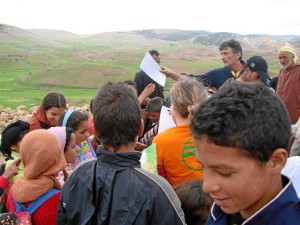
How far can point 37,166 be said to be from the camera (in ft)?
7.39

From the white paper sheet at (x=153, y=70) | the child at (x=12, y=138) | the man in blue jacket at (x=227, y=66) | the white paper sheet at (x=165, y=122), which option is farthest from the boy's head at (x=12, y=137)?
the man in blue jacket at (x=227, y=66)

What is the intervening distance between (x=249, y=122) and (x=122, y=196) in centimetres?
84

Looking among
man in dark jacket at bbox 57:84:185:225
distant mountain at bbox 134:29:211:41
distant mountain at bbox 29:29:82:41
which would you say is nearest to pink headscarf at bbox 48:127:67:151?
man in dark jacket at bbox 57:84:185:225

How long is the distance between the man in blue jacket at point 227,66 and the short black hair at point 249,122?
10.9 ft

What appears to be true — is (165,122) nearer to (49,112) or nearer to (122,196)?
(122,196)

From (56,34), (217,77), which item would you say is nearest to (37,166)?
(217,77)

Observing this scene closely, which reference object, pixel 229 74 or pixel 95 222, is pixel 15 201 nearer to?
pixel 95 222

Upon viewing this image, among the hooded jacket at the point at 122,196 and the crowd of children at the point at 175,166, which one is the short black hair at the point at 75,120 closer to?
the crowd of children at the point at 175,166

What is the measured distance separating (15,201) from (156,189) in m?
1.08

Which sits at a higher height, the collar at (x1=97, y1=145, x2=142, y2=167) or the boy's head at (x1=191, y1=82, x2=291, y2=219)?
the boy's head at (x1=191, y1=82, x2=291, y2=219)

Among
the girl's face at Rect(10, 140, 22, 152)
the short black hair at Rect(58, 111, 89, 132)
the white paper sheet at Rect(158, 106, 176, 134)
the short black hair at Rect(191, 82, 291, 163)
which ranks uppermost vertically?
the short black hair at Rect(191, 82, 291, 163)

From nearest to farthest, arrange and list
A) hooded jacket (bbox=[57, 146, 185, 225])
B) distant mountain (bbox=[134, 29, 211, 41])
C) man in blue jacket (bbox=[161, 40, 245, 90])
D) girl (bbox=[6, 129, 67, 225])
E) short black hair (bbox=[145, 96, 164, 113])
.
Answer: hooded jacket (bbox=[57, 146, 185, 225]) < girl (bbox=[6, 129, 67, 225]) < short black hair (bbox=[145, 96, 164, 113]) < man in blue jacket (bbox=[161, 40, 245, 90]) < distant mountain (bbox=[134, 29, 211, 41])

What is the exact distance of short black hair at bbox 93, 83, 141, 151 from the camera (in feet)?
6.05

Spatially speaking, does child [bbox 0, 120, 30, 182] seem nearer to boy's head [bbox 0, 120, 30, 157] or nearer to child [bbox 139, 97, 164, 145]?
boy's head [bbox 0, 120, 30, 157]
